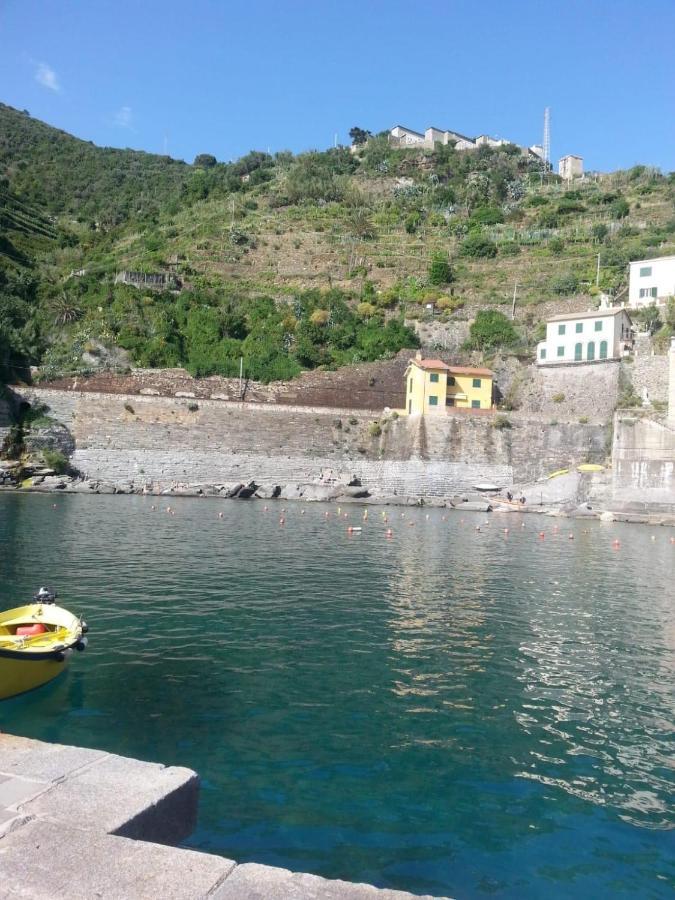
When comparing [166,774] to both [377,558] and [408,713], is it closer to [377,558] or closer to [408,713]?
[408,713]

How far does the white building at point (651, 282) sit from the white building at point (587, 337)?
18.3ft

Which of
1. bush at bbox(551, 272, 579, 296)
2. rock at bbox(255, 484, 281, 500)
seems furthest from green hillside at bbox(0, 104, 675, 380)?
rock at bbox(255, 484, 281, 500)

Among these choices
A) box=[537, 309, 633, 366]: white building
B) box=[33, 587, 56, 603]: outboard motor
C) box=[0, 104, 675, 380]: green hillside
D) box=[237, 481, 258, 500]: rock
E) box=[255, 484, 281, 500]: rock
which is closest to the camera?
box=[33, 587, 56, 603]: outboard motor

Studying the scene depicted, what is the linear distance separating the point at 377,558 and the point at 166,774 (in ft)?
53.9

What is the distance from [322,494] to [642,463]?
18.1 m

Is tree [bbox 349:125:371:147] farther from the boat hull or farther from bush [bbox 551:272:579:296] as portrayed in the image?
the boat hull

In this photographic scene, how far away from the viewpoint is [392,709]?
8922 mm

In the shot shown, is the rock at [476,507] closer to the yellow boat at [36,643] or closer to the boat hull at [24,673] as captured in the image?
the yellow boat at [36,643]

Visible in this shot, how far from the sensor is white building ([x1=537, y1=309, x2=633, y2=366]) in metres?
45.3

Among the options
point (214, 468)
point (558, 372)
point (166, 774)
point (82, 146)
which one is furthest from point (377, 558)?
point (82, 146)

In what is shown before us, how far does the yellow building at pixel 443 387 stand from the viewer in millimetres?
43938

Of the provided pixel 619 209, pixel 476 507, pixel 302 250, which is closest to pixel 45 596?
pixel 476 507

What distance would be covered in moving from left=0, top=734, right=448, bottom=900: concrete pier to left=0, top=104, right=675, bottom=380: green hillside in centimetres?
4261

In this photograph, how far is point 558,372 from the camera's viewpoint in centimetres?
4741
